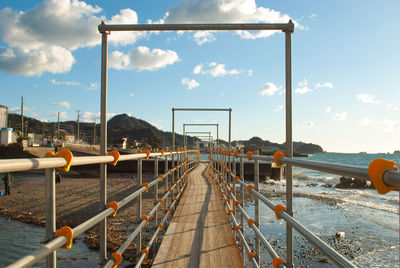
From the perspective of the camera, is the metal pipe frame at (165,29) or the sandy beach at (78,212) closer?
the metal pipe frame at (165,29)

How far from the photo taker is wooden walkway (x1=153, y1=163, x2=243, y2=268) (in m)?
3.16

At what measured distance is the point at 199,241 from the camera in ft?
12.4

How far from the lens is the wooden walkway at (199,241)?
3.16 m

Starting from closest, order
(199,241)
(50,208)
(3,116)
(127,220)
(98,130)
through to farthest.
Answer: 1. (50,208)
2. (199,241)
3. (127,220)
4. (3,116)
5. (98,130)

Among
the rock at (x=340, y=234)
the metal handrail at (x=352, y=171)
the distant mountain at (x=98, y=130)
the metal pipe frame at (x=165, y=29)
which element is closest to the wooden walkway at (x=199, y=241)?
the metal pipe frame at (x=165, y=29)

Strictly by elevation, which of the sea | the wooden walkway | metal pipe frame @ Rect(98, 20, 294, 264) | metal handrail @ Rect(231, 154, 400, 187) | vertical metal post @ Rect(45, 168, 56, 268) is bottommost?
the sea

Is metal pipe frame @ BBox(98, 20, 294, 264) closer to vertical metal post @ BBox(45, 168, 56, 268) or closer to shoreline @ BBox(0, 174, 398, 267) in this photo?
vertical metal post @ BBox(45, 168, 56, 268)

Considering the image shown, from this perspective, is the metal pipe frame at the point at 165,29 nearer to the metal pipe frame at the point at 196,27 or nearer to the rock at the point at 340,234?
the metal pipe frame at the point at 196,27

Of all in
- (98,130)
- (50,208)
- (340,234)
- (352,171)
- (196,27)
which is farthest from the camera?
(98,130)

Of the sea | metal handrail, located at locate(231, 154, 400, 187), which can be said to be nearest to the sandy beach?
the sea

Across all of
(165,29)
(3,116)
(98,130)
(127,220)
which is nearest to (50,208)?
(165,29)

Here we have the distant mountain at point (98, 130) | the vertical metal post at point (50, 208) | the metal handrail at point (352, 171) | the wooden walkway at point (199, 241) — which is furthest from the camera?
the distant mountain at point (98, 130)

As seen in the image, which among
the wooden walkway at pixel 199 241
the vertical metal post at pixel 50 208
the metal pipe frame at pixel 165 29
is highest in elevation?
the metal pipe frame at pixel 165 29

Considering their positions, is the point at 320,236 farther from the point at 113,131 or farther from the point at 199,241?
the point at 113,131
